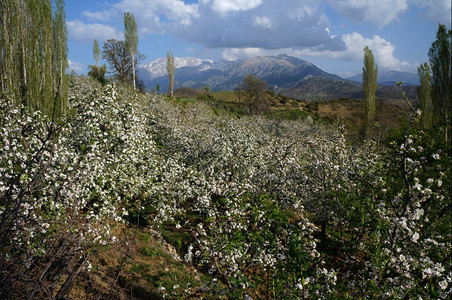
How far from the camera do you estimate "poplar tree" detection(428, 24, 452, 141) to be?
26.2m

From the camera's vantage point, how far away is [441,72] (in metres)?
27.4

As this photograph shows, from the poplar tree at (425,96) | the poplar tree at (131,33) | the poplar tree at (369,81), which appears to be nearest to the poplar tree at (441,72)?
the poplar tree at (425,96)

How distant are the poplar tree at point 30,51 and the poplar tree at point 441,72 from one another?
32.3 m

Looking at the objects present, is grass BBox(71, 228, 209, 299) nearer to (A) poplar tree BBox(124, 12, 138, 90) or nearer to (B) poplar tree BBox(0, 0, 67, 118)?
(B) poplar tree BBox(0, 0, 67, 118)

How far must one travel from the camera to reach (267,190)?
13.8 m

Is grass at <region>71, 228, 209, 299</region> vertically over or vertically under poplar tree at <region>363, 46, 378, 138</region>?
under

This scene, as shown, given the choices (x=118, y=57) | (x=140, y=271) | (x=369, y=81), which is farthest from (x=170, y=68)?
(x=140, y=271)

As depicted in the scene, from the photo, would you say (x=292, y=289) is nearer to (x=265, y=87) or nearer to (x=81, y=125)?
(x=81, y=125)

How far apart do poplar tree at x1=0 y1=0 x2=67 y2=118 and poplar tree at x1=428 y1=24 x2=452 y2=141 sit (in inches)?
1272

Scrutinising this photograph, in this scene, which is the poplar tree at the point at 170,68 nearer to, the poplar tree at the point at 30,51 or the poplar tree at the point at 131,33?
the poplar tree at the point at 131,33

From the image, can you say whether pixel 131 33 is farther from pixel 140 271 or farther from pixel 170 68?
pixel 140 271

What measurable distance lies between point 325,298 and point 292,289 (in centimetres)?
73

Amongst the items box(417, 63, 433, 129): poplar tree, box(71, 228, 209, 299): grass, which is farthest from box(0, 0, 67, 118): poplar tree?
box(417, 63, 433, 129): poplar tree

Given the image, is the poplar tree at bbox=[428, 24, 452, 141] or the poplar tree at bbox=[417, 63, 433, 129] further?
the poplar tree at bbox=[417, 63, 433, 129]
